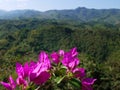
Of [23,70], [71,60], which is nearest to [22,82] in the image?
[23,70]

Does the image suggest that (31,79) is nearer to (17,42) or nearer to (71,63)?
(71,63)

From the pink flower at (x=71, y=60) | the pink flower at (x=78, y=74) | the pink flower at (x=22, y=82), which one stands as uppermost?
the pink flower at (x=71, y=60)

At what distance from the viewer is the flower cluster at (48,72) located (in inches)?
50.2

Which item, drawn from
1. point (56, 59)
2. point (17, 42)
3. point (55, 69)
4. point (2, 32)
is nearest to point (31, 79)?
point (55, 69)

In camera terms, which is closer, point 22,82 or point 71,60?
point 22,82

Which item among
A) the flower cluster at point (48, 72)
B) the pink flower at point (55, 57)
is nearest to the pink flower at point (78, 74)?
the flower cluster at point (48, 72)

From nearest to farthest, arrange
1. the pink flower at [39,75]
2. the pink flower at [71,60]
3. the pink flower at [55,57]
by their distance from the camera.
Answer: the pink flower at [39,75]
the pink flower at [71,60]
the pink flower at [55,57]

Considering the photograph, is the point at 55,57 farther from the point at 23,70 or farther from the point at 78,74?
the point at 23,70

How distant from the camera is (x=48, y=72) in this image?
139 cm

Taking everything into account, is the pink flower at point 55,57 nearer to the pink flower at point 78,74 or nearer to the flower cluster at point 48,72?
the flower cluster at point 48,72

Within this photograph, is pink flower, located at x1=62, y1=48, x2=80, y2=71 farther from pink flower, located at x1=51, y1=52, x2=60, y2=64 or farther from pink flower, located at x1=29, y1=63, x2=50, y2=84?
pink flower, located at x1=29, y1=63, x2=50, y2=84

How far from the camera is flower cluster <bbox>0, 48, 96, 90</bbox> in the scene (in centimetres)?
128

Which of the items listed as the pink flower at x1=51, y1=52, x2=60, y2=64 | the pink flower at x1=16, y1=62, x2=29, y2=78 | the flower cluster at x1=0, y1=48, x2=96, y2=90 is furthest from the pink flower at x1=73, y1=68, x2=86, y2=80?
the pink flower at x1=16, y1=62, x2=29, y2=78

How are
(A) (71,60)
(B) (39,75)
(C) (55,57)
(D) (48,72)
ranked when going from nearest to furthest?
(B) (39,75)
(D) (48,72)
(A) (71,60)
(C) (55,57)
